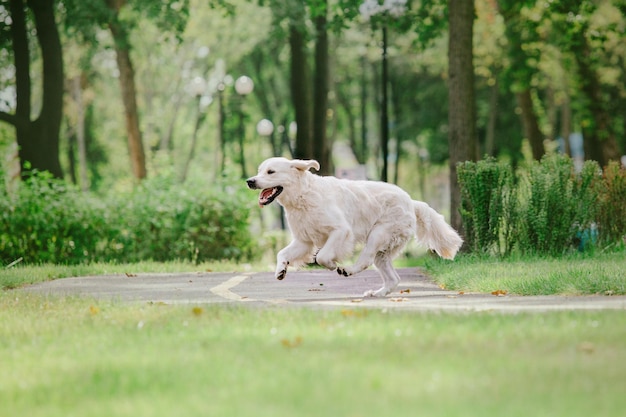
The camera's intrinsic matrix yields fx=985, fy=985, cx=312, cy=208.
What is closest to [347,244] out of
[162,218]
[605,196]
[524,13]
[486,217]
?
[486,217]

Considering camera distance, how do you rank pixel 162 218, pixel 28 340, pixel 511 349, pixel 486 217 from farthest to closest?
pixel 162 218 → pixel 486 217 → pixel 28 340 → pixel 511 349

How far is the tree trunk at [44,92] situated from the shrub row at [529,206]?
12.2 m

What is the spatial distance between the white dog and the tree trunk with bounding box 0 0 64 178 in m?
14.3

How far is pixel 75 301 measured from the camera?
406 inches

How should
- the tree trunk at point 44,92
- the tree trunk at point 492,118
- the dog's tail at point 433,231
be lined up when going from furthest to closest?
the tree trunk at point 492,118, the tree trunk at point 44,92, the dog's tail at point 433,231

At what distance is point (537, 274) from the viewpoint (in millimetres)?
11305

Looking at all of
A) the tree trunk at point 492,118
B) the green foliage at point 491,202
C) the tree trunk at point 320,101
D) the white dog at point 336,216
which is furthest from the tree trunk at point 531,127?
the white dog at point 336,216

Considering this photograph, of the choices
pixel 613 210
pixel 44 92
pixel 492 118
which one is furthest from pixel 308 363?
pixel 492 118

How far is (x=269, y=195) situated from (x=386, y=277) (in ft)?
5.34

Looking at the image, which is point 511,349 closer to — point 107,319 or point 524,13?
→ point 107,319

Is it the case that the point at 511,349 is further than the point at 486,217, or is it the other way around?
the point at 486,217

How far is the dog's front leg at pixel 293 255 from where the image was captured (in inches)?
408

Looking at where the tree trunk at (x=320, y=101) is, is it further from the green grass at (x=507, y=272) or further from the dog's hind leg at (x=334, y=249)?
the dog's hind leg at (x=334, y=249)

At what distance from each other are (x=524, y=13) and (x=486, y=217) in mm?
18956
